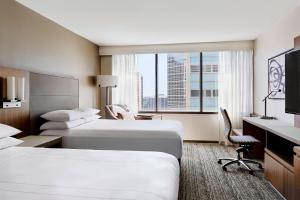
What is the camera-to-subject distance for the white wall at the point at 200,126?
5.53 meters

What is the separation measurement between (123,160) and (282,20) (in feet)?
11.3

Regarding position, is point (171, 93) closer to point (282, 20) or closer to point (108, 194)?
point (282, 20)

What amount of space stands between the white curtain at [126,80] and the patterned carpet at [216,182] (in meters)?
2.16

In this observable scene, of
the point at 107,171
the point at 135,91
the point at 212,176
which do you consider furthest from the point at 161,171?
the point at 135,91

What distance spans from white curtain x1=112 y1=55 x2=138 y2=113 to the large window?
0.18 m

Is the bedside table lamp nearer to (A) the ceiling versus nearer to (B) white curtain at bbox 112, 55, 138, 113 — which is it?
(B) white curtain at bbox 112, 55, 138, 113

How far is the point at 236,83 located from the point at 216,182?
2.94 metres

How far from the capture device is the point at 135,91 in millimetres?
5766

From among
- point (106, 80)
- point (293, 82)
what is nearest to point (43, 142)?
point (106, 80)

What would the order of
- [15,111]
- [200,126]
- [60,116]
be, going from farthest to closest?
[200,126] < [60,116] < [15,111]

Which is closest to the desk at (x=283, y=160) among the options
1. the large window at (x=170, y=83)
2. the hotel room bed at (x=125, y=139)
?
the hotel room bed at (x=125, y=139)

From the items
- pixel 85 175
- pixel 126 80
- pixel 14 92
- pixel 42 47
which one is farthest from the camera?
pixel 126 80

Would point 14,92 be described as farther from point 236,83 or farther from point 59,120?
point 236,83

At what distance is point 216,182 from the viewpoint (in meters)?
3.05
